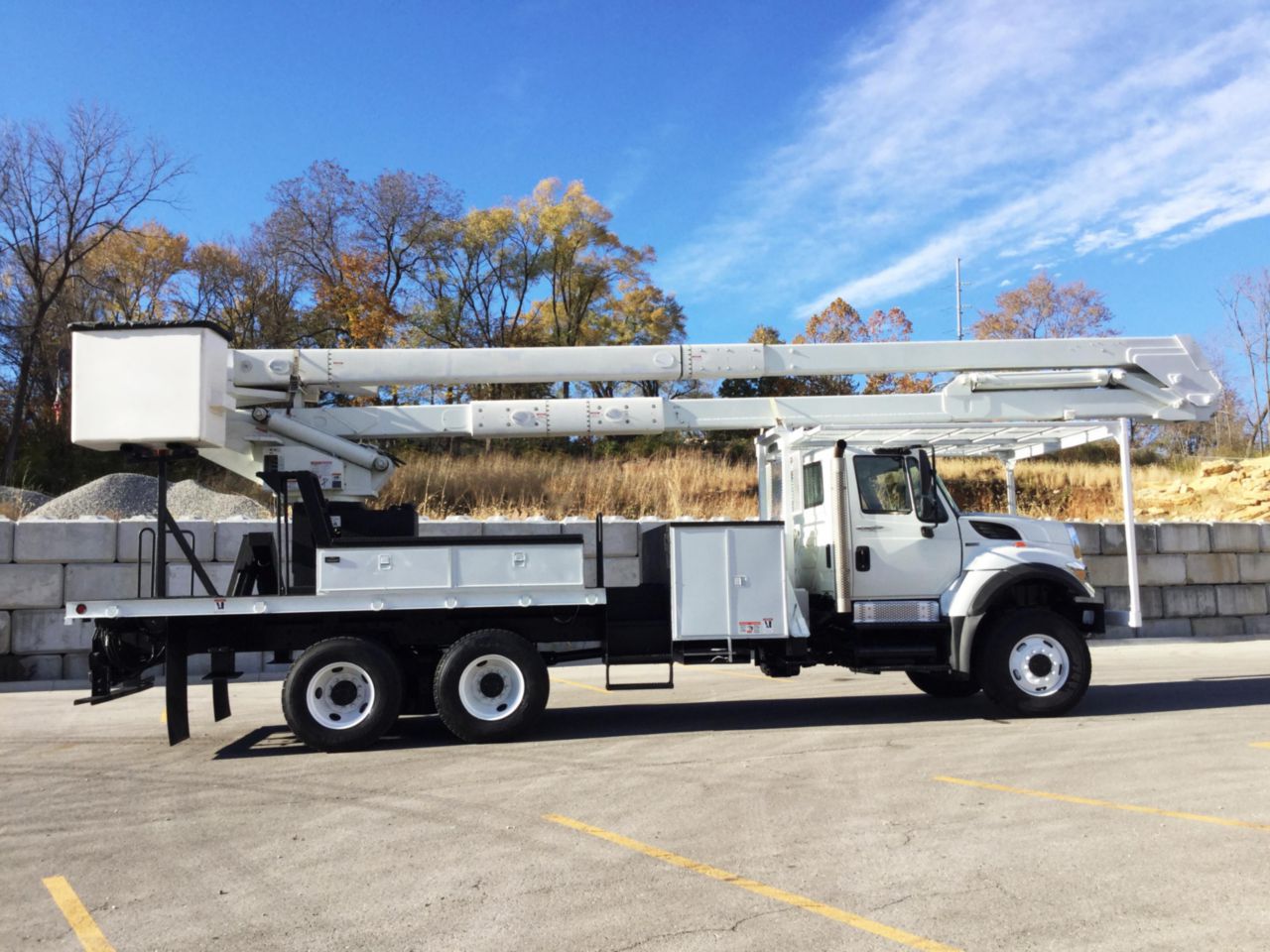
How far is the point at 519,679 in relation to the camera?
9016 mm

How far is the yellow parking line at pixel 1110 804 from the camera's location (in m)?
6.01

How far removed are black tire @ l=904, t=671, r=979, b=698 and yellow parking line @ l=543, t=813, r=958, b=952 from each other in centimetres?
596

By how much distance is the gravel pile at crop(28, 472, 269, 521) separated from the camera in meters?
20.5

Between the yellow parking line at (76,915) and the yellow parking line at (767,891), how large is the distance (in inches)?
101

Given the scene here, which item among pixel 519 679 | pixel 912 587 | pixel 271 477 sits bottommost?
pixel 519 679

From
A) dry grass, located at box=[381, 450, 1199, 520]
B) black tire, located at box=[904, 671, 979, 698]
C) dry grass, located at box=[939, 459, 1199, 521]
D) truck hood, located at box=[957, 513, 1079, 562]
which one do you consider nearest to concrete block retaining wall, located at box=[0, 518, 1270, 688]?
dry grass, located at box=[939, 459, 1199, 521]

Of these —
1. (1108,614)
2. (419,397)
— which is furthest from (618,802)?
(419,397)

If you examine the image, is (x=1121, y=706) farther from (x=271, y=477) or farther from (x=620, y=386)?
(x=620, y=386)

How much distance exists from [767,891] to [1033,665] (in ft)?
18.4

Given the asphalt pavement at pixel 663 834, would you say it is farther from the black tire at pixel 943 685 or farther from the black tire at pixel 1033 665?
the black tire at pixel 943 685

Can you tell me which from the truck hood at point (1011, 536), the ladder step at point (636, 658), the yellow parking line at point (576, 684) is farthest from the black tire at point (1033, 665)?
the yellow parking line at point (576, 684)

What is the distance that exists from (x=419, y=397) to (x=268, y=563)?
30395 millimetres

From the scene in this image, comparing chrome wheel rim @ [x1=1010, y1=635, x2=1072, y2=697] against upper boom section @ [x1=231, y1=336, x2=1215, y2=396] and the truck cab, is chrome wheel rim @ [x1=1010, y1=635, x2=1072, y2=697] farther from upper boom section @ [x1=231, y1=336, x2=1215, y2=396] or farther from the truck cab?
upper boom section @ [x1=231, y1=336, x2=1215, y2=396]

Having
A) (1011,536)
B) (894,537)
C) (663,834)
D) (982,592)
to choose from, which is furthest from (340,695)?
(1011,536)
